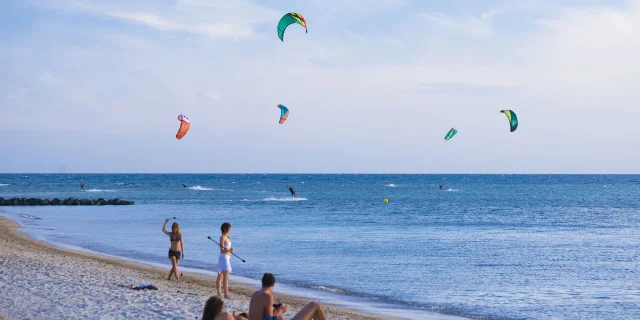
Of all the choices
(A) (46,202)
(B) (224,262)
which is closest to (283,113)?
(B) (224,262)

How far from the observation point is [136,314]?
33.0ft

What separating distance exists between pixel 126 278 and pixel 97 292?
7.39 feet

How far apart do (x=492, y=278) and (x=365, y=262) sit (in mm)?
3726

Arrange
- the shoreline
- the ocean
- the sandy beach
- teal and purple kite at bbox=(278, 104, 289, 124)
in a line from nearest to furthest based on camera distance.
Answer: the sandy beach → the shoreline → the ocean → teal and purple kite at bbox=(278, 104, 289, 124)

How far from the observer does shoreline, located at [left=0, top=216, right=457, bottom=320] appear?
1102 centimetres

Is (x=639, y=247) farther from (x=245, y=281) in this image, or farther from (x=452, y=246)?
(x=245, y=281)

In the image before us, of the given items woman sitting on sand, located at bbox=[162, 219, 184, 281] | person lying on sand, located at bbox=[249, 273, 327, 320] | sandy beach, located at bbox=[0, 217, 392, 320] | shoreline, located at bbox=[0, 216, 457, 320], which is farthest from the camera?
woman sitting on sand, located at bbox=[162, 219, 184, 281]

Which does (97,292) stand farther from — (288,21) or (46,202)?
(46,202)

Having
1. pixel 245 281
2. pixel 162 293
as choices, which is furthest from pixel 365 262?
pixel 162 293

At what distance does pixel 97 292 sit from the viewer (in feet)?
38.3

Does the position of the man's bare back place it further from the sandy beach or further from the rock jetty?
the rock jetty

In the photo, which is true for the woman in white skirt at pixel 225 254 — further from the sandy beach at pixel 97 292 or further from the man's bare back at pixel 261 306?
the man's bare back at pixel 261 306

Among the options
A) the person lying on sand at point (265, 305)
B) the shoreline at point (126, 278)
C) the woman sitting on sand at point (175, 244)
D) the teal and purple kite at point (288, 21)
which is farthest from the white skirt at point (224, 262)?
the teal and purple kite at point (288, 21)

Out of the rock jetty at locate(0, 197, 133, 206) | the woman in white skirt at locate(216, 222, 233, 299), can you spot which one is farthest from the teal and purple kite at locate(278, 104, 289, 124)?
the rock jetty at locate(0, 197, 133, 206)
